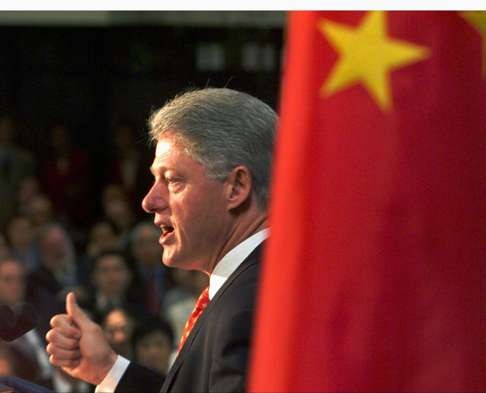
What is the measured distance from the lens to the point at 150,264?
7.74 metres

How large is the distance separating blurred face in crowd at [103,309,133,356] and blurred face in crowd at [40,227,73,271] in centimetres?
143

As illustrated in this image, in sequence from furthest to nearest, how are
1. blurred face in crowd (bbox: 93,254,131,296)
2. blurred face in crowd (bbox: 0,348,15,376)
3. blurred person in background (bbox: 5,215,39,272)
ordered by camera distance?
blurred person in background (bbox: 5,215,39,272) < blurred face in crowd (bbox: 93,254,131,296) < blurred face in crowd (bbox: 0,348,15,376)

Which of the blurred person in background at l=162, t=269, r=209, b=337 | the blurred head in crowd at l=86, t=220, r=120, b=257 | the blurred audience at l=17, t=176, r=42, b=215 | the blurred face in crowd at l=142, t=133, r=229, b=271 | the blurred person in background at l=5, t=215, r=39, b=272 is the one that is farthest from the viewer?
the blurred audience at l=17, t=176, r=42, b=215

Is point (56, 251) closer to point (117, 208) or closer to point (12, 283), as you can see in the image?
point (117, 208)

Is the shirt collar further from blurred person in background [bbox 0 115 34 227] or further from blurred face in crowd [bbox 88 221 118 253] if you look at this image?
blurred person in background [bbox 0 115 34 227]

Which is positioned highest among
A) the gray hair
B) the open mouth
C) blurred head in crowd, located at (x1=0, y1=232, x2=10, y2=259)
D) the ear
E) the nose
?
the gray hair

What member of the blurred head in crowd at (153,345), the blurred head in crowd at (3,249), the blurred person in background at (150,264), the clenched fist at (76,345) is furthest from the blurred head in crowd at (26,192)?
the clenched fist at (76,345)

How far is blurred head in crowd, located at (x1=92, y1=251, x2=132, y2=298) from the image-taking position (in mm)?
7023

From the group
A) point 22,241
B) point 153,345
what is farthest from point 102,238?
point 153,345

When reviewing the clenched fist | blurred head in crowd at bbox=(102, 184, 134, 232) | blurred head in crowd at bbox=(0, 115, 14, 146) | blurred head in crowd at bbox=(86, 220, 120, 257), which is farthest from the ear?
blurred head in crowd at bbox=(0, 115, 14, 146)

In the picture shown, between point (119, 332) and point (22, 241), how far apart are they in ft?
7.12

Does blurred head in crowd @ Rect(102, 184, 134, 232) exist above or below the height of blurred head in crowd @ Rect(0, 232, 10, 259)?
above

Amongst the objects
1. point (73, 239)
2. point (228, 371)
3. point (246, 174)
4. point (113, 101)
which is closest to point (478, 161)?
point (228, 371)

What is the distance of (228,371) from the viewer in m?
2.22
